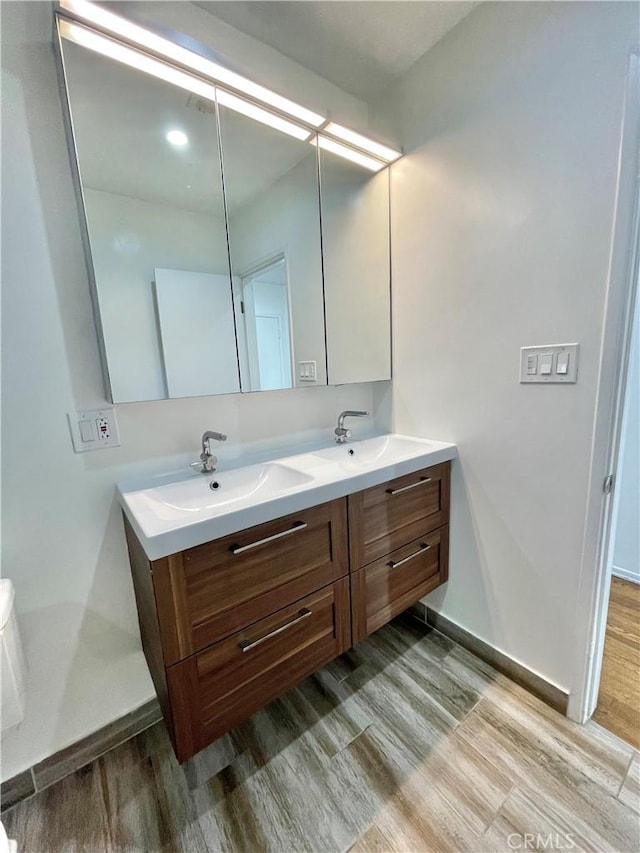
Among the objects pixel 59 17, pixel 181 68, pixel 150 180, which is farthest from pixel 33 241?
pixel 181 68

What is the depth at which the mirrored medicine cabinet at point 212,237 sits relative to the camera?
3.61 feet

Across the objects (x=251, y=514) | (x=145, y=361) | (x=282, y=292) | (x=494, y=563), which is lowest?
(x=494, y=563)

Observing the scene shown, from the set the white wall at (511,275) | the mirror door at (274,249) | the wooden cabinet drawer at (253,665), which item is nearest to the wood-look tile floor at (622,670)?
the white wall at (511,275)

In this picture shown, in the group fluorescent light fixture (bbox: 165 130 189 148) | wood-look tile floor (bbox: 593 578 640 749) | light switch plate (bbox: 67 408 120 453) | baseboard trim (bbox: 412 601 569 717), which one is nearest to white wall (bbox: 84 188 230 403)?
light switch plate (bbox: 67 408 120 453)

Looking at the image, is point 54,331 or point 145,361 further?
point 145,361

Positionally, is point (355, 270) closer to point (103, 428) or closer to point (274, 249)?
point (274, 249)

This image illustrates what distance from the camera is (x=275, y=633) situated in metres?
1.12

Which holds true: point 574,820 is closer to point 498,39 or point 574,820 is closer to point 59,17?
point 498,39

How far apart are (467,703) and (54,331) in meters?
1.98

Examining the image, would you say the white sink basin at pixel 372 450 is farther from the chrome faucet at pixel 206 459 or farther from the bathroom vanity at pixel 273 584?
the chrome faucet at pixel 206 459

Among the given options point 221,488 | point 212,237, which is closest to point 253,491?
point 221,488

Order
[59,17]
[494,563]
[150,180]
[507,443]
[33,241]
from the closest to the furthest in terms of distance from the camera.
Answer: [59,17]
[33,241]
[150,180]
[507,443]
[494,563]

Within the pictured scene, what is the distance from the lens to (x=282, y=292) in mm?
1530

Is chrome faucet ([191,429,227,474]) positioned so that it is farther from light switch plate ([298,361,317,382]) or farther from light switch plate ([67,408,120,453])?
light switch plate ([298,361,317,382])
